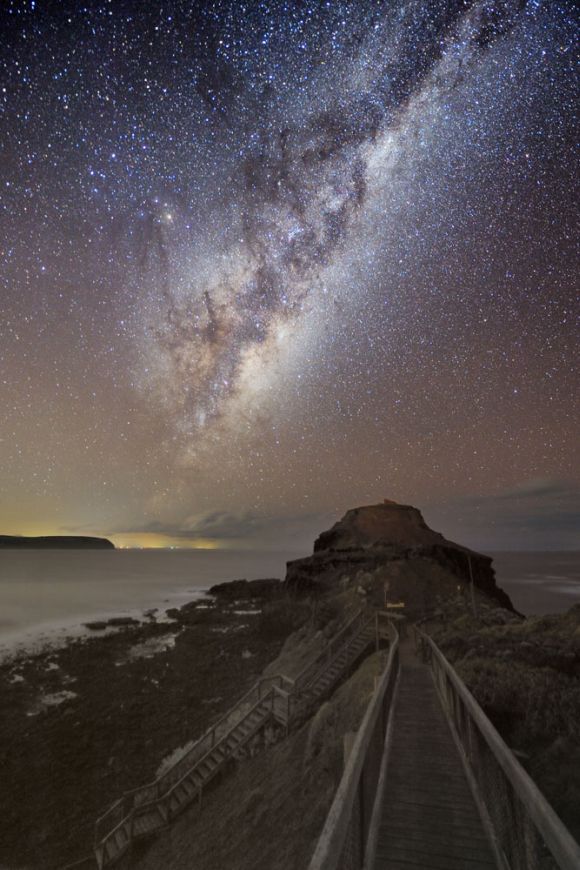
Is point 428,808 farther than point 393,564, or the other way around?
point 393,564

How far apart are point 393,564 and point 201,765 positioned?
28201 mm

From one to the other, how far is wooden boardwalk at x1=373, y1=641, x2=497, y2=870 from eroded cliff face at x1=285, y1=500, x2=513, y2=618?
24.7 metres

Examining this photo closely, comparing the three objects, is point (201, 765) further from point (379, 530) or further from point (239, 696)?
point (379, 530)

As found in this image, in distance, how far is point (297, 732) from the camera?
16.2 m

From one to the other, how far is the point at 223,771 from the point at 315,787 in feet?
22.2

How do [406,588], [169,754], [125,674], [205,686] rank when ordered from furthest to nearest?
[406,588] < [125,674] < [205,686] < [169,754]

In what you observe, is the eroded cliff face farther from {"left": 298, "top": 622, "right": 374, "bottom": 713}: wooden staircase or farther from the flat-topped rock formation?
{"left": 298, "top": 622, "right": 374, "bottom": 713}: wooden staircase

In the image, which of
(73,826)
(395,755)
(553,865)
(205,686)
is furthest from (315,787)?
(205,686)

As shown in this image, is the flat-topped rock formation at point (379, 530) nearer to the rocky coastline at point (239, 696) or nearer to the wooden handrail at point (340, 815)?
the rocky coastline at point (239, 696)

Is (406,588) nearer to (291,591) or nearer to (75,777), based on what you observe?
(291,591)

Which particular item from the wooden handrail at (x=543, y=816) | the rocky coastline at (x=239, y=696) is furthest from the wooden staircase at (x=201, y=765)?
Result: the wooden handrail at (x=543, y=816)

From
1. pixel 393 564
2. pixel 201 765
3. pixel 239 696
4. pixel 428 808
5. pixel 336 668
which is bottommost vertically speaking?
pixel 239 696

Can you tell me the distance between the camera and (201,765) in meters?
16.5

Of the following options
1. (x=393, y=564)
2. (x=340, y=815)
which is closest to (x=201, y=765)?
(x=340, y=815)
